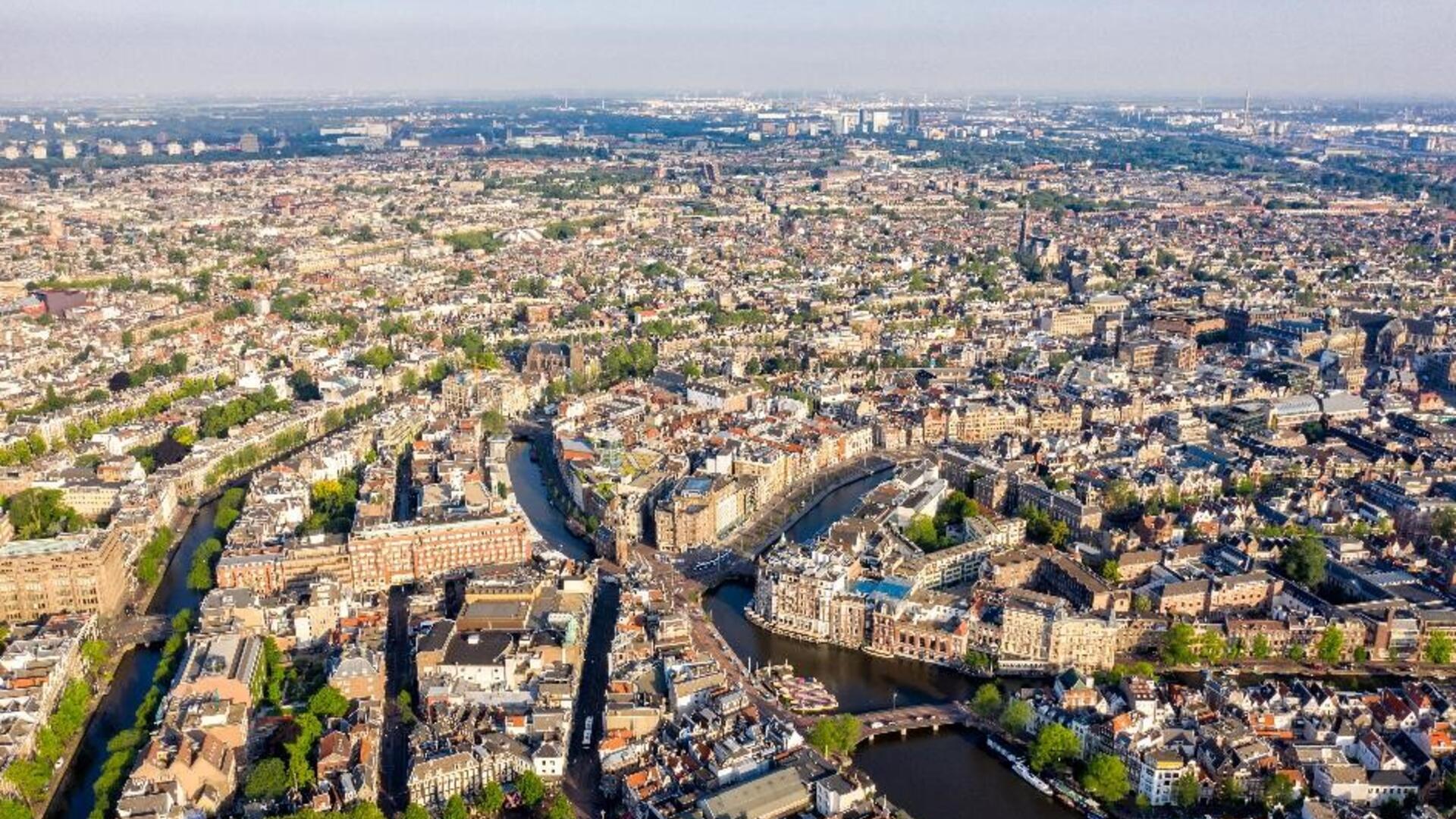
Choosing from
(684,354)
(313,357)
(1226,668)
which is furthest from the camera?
(684,354)

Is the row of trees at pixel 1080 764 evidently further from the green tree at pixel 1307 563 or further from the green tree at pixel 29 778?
the green tree at pixel 29 778

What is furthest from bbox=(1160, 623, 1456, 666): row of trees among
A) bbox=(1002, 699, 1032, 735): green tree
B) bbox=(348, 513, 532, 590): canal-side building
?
bbox=(348, 513, 532, 590): canal-side building

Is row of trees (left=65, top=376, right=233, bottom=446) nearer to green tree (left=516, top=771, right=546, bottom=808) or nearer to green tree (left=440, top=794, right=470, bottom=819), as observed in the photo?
green tree (left=440, top=794, right=470, bottom=819)

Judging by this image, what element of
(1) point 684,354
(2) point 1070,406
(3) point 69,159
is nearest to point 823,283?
(1) point 684,354

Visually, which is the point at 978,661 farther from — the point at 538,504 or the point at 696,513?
the point at 538,504

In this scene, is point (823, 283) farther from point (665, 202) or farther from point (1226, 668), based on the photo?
point (1226, 668)

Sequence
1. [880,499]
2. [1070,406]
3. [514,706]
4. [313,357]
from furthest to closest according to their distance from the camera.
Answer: [313,357], [1070,406], [880,499], [514,706]

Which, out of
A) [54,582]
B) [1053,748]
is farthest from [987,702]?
[54,582]
